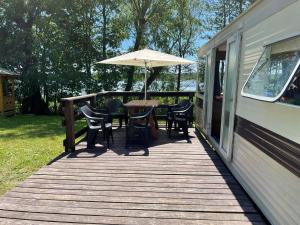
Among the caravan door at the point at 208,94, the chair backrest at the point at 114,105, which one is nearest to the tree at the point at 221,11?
the caravan door at the point at 208,94

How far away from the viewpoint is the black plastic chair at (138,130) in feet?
17.8

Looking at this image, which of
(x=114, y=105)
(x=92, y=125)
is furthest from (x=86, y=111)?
(x=114, y=105)

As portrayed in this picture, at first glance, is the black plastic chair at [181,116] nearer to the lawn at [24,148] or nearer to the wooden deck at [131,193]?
the wooden deck at [131,193]

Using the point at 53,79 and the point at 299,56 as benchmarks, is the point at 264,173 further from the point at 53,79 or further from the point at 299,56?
the point at 53,79

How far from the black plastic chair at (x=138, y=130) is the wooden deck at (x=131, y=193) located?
76 cm

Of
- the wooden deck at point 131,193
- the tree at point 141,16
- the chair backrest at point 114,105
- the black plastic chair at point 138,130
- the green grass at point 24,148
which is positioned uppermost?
the tree at point 141,16

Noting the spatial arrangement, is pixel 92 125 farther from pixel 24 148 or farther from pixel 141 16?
pixel 141 16

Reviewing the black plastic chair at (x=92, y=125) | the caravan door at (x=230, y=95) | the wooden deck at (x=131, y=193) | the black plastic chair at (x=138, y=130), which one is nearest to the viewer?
the wooden deck at (x=131, y=193)

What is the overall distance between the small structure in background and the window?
11486 mm

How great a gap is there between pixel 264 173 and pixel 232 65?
1.97 meters

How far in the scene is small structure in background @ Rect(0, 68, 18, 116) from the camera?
476 inches

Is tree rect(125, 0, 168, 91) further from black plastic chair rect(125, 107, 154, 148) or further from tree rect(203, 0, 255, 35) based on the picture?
black plastic chair rect(125, 107, 154, 148)

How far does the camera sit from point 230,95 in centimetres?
430

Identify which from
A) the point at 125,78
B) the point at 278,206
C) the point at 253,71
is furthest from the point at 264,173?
the point at 125,78
